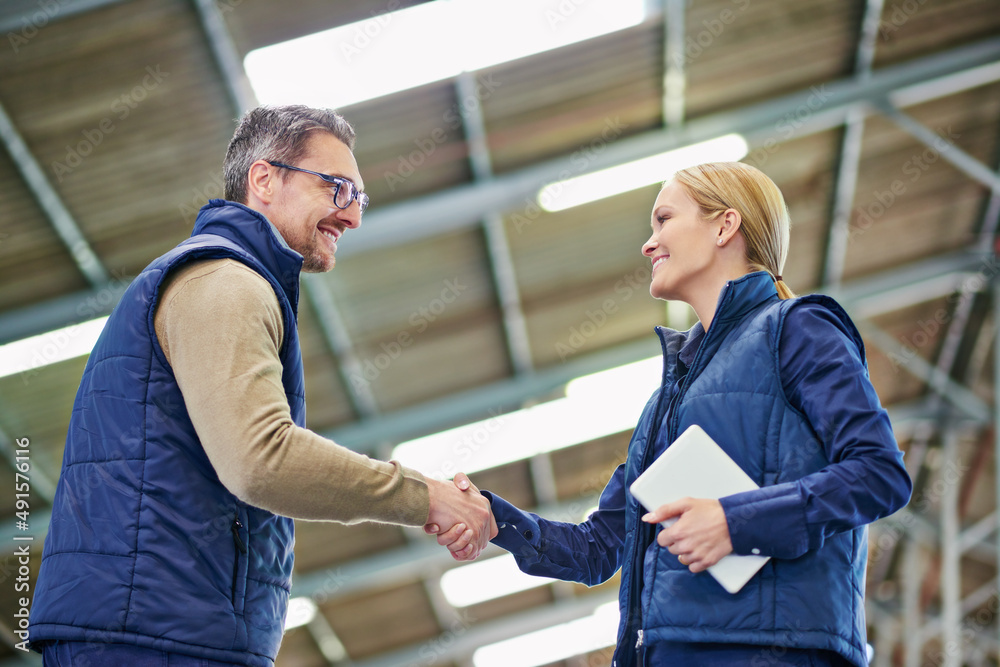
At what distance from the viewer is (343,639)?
54.8 ft

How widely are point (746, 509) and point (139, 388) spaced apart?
1.60 meters

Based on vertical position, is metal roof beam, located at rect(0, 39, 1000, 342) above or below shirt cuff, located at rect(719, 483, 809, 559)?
above

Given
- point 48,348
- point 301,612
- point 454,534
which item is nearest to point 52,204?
point 48,348

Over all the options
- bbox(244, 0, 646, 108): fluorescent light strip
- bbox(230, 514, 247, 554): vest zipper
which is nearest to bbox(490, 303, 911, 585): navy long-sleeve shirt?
bbox(230, 514, 247, 554): vest zipper

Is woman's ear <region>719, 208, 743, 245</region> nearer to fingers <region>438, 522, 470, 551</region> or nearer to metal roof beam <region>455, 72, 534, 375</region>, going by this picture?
fingers <region>438, 522, 470, 551</region>

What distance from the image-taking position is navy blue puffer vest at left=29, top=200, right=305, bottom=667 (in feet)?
7.37

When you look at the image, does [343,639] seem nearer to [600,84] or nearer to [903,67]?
[600,84]

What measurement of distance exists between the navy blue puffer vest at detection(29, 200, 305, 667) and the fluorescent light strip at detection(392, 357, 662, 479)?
9.26 metres

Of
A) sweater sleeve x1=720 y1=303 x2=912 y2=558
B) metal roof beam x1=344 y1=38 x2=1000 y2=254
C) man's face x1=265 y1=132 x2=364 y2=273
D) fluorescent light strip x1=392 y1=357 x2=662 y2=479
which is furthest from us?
fluorescent light strip x1=392 y1=357 x2=662 y2=479

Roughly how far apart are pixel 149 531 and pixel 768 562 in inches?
61.1

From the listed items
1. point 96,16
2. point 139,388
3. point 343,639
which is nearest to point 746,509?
point 139,388

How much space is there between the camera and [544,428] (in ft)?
43.1

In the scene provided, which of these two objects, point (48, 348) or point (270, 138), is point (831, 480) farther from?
point (48, 348)

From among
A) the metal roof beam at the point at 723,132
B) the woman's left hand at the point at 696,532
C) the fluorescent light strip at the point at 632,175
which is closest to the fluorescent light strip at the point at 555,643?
the fluorescent light strip at the point at 632,175
